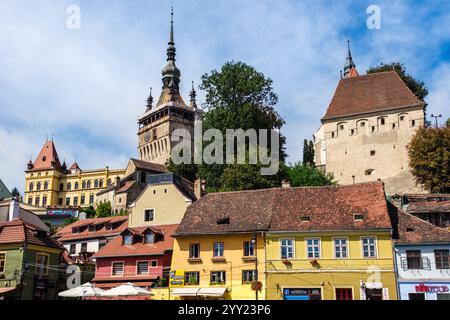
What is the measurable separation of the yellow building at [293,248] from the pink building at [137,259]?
88.0 inches

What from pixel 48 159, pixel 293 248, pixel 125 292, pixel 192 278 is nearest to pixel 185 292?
pixel 192 278

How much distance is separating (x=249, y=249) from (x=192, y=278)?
4.70m

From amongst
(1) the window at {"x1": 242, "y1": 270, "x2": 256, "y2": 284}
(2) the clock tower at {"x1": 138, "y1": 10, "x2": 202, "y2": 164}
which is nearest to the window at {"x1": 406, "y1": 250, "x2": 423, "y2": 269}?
(1) the window at {"x1": 242, "y1": 270, "x2": 256, "y2": 284}

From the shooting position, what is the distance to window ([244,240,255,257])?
3528cm

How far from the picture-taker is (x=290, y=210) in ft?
121

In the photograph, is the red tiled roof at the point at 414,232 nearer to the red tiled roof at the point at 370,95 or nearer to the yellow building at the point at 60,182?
the red tiled roof at the point at 370,95

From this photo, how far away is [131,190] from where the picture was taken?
88812 millimetres

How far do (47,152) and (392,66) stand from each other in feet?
299

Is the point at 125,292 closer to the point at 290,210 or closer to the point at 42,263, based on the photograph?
the point at 42,263

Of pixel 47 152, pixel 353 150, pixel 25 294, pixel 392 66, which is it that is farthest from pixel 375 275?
pixel 47 152

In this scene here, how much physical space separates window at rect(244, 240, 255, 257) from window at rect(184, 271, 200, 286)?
12.8 feet

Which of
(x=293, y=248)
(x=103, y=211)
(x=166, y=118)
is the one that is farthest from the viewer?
(x=166, y=118)

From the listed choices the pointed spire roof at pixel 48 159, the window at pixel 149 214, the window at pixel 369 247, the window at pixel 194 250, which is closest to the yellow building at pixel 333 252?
the window at pixel 369 247

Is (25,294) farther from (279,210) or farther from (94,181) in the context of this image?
(94,181)
